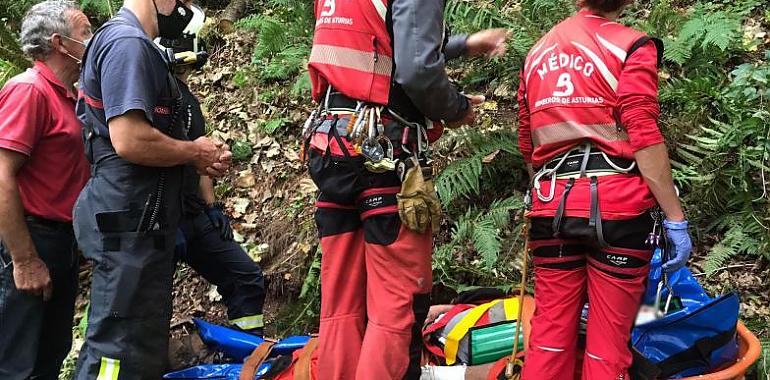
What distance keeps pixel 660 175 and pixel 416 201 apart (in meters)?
1.09

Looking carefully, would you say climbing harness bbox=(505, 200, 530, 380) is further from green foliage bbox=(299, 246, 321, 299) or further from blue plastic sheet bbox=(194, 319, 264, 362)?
green foliage bbox=(299, 246, 321, 299)

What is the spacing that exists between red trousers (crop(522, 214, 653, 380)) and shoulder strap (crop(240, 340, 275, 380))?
169 cm

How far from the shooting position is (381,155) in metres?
3.04

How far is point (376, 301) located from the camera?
3.14m

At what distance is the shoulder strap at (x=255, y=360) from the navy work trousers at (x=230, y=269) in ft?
1.60

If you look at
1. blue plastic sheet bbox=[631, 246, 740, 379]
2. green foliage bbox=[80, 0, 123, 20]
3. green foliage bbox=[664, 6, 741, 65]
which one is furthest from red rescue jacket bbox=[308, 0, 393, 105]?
green foliage bbox=[80, 0, 123, 20]

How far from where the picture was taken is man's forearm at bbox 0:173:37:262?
12.0 ft

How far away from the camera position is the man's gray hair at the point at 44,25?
3.83 meters

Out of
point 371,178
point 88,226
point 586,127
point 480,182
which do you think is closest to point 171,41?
point 88,226

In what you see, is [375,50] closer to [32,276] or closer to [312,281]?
[32,276]

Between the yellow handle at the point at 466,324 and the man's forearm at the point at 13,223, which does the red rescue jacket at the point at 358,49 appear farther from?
the man's forearm at the point at 13,223

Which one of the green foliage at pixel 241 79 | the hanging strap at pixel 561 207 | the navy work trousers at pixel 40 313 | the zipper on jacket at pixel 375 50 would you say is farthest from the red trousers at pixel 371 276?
the green foliage at pixel 241 79

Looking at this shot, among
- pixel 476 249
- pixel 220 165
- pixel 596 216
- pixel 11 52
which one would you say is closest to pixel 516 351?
pixel 596 216

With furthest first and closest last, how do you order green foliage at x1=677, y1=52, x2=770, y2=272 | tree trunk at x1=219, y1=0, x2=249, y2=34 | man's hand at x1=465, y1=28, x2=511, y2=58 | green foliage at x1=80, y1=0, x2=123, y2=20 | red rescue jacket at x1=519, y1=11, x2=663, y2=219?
tree trunk at x1=219, y1=0, x2=249, y2=34
green foliage at x1=80, y1=0, x2=123, y2=20
green foliage at x1=677, y1=52, x2=770, y2=272
man's hand at x1=465, y1=28, x2=511, y2=58
red rescue jacket at x1=519, y1=11, x2=663, y2=219
